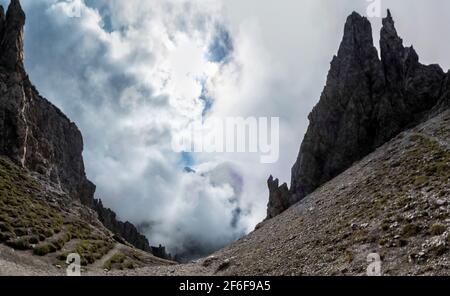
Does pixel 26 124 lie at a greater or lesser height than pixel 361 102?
lesser

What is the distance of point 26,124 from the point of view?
120000 millimetres

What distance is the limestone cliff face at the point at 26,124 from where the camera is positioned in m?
113

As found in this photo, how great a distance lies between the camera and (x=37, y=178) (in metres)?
112

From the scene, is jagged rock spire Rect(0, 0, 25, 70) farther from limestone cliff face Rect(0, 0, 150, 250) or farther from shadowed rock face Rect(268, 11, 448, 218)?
shadowed rock face Rect(268, 11, 448, 218)

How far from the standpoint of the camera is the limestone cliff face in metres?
113

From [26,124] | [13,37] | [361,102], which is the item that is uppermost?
[13,37]

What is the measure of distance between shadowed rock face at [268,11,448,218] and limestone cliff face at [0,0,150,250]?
72420 mm

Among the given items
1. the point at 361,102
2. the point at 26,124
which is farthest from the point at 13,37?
the point at 361,102

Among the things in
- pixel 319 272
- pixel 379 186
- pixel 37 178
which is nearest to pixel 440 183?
pixel 379 186

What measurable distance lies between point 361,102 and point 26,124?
3846 inches

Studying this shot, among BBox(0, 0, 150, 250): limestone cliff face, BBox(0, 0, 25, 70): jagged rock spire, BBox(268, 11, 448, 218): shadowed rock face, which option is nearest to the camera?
BBox(0, 0, 150, 250): limestone cliff face

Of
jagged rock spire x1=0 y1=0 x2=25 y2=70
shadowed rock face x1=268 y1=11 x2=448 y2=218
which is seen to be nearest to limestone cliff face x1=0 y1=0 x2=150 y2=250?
jagged rock spire x1=0 y1=0 x2=25 y2=70

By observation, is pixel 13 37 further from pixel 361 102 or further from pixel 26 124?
pixel 361 102
